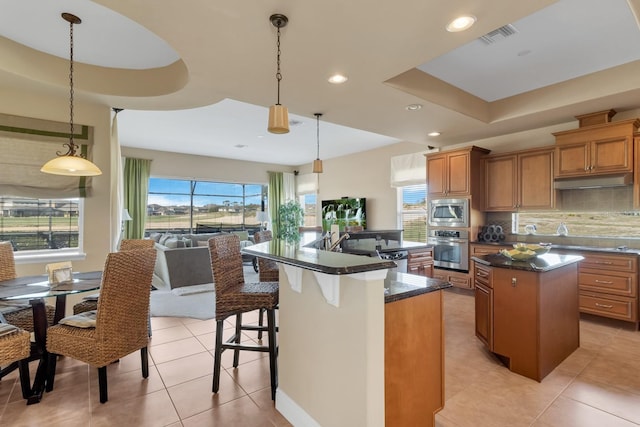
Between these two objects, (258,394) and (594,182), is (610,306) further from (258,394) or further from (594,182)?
(258,394)

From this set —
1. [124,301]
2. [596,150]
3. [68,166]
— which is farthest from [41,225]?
[596,150]

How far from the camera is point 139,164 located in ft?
24.0

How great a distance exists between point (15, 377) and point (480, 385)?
371cm

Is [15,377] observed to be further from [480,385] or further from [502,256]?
[502,256]

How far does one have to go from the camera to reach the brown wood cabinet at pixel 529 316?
2.35 m

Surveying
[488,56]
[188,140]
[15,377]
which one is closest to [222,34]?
[488,56]

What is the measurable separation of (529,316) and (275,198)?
7.80 m

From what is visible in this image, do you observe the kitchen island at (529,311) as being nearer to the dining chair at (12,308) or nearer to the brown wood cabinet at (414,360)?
the brown wood cabinet at (414,360)

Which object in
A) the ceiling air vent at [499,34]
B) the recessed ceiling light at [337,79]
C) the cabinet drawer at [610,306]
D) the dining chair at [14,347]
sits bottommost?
the cabinet drawer at [610,306]

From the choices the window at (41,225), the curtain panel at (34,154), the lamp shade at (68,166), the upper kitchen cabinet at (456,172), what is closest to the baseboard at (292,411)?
the lamp shade at (68,166)

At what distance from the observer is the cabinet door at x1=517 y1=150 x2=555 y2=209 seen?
4.20m

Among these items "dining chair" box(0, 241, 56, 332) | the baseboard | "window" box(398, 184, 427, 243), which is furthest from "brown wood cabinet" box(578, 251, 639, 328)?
"dining chair" box(0, 241, 56, 332)

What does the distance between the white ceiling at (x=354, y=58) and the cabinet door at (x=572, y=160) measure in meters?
0.42

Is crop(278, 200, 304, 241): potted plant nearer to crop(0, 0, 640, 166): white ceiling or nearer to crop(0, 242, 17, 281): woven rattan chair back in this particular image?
crop(0, 0, 640, 166): white ceiling
